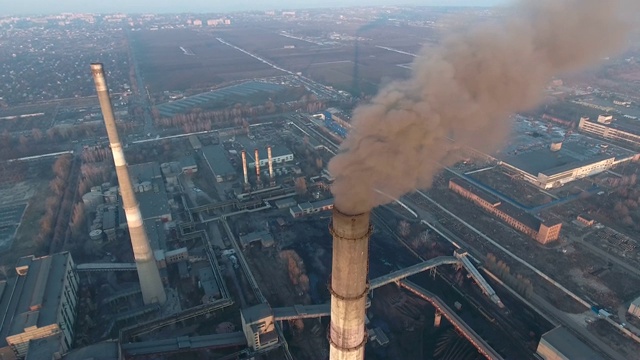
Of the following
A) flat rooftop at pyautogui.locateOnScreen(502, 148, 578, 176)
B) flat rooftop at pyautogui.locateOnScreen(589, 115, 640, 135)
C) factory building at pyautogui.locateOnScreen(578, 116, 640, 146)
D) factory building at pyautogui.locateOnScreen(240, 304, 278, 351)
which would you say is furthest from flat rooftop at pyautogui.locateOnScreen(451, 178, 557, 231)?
flat rooftop at pyautogui.locateOnScreen(589, 115, 640, 135)

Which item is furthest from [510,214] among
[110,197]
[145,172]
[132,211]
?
[110,197]

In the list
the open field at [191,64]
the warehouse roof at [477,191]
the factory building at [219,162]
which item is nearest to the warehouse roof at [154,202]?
the factory building at [219,162]

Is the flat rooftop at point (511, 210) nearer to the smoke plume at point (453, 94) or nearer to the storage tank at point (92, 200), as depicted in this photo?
the smoke plume at point (453, 94)

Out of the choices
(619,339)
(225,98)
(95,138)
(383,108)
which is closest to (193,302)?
(383,108)

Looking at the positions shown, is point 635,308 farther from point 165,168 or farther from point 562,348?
point 165,168

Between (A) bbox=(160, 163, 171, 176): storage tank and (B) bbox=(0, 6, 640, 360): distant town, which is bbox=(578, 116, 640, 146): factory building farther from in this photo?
(A) bbox=(160, 163, 171, 176): storage tank

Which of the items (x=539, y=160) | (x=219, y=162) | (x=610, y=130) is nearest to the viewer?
Result: (x=539, y=160)
